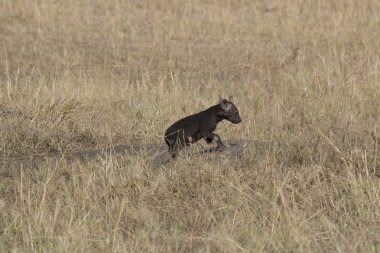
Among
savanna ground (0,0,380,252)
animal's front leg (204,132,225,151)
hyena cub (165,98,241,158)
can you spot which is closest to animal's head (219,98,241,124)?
hyena cub (165,98,241,158)

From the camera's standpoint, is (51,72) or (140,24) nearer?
(51,72)

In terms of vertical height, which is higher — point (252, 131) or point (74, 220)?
point (74, 220)

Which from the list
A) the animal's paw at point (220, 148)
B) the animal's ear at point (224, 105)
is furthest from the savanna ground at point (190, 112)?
the animal's ear at point (224, 105)

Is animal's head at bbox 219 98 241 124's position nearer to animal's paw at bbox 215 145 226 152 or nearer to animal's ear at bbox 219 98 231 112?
animal's ear at bbox 219 98 231 112

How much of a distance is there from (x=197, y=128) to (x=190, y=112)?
2.53 metres

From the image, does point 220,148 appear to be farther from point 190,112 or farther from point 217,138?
point 190,112

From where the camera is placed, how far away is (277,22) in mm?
15312

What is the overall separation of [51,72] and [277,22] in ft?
16.1

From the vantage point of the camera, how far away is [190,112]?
9.33 m

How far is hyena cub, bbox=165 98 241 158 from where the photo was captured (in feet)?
22.1

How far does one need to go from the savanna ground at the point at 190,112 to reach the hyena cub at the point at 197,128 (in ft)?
1.40

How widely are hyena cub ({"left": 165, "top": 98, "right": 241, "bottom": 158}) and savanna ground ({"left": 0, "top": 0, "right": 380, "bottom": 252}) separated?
0.43 m

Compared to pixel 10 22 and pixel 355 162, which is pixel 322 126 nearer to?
pixel 355 162

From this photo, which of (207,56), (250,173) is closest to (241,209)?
(250,173)
